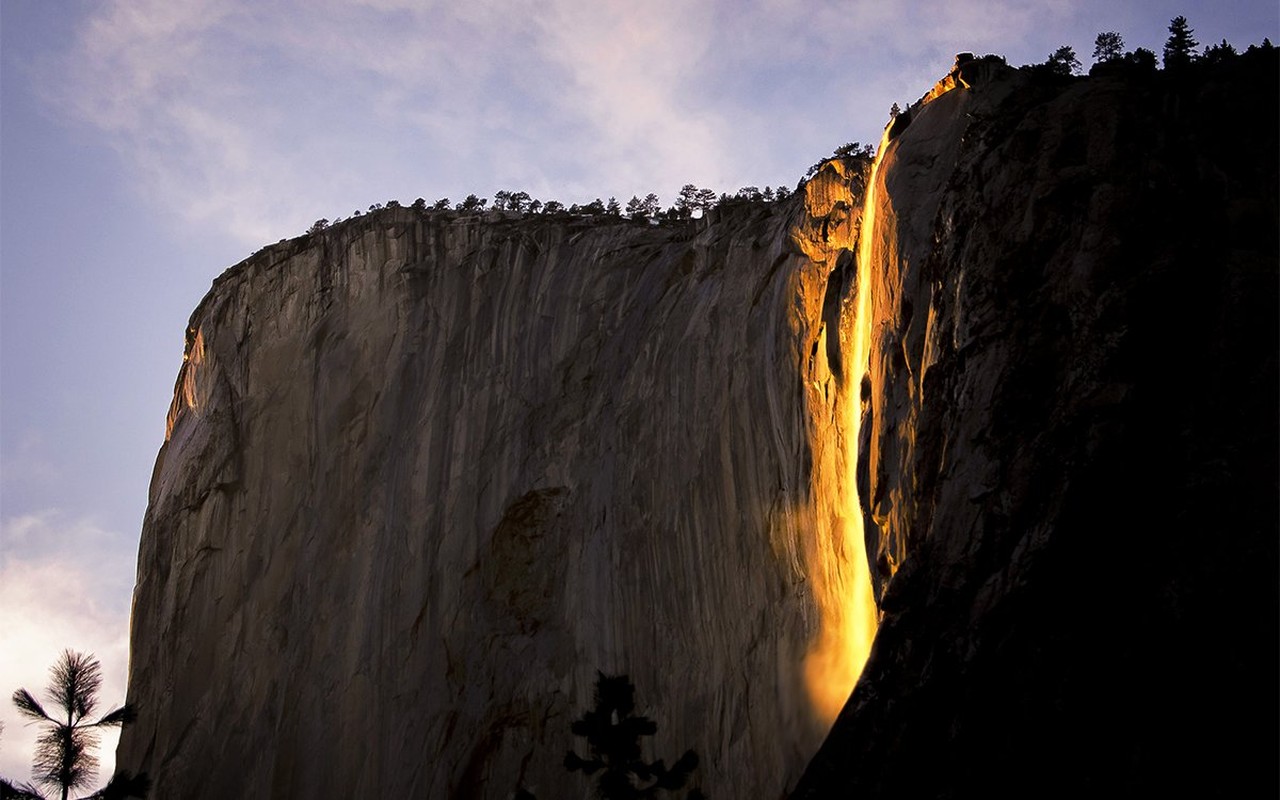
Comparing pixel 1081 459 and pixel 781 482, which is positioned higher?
pixel 781 482

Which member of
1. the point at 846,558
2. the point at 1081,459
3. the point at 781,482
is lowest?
the point at 1081,459

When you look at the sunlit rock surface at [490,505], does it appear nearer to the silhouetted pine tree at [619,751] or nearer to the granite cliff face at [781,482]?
the granite cliff face at [781,482]

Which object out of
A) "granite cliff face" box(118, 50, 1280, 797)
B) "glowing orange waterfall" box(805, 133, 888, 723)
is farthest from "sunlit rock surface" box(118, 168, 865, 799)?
"glowing orange waterfall" box(805, 133, 888, 723)

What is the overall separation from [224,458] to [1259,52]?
91.5 ft

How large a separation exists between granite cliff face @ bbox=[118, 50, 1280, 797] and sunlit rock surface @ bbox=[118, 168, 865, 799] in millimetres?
97

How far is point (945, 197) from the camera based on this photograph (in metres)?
21.7

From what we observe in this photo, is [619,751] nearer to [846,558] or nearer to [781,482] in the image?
[846,558]

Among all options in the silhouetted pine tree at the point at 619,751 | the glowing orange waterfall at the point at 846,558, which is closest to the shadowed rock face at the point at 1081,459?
the glowing orange waterfall at the point at 846,558

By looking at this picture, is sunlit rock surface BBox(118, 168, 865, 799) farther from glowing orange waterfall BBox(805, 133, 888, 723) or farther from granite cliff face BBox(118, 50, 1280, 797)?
glowing orange waterfall BBox(805, 133, 888, 723)

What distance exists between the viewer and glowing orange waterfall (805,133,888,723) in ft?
74.6

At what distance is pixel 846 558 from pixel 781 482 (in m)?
3.72

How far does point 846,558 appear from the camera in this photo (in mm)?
23719

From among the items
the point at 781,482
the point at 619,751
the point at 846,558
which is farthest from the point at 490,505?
the point at 619,751

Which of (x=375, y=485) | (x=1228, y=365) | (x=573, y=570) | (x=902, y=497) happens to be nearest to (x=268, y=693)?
(x=375, y=485)
